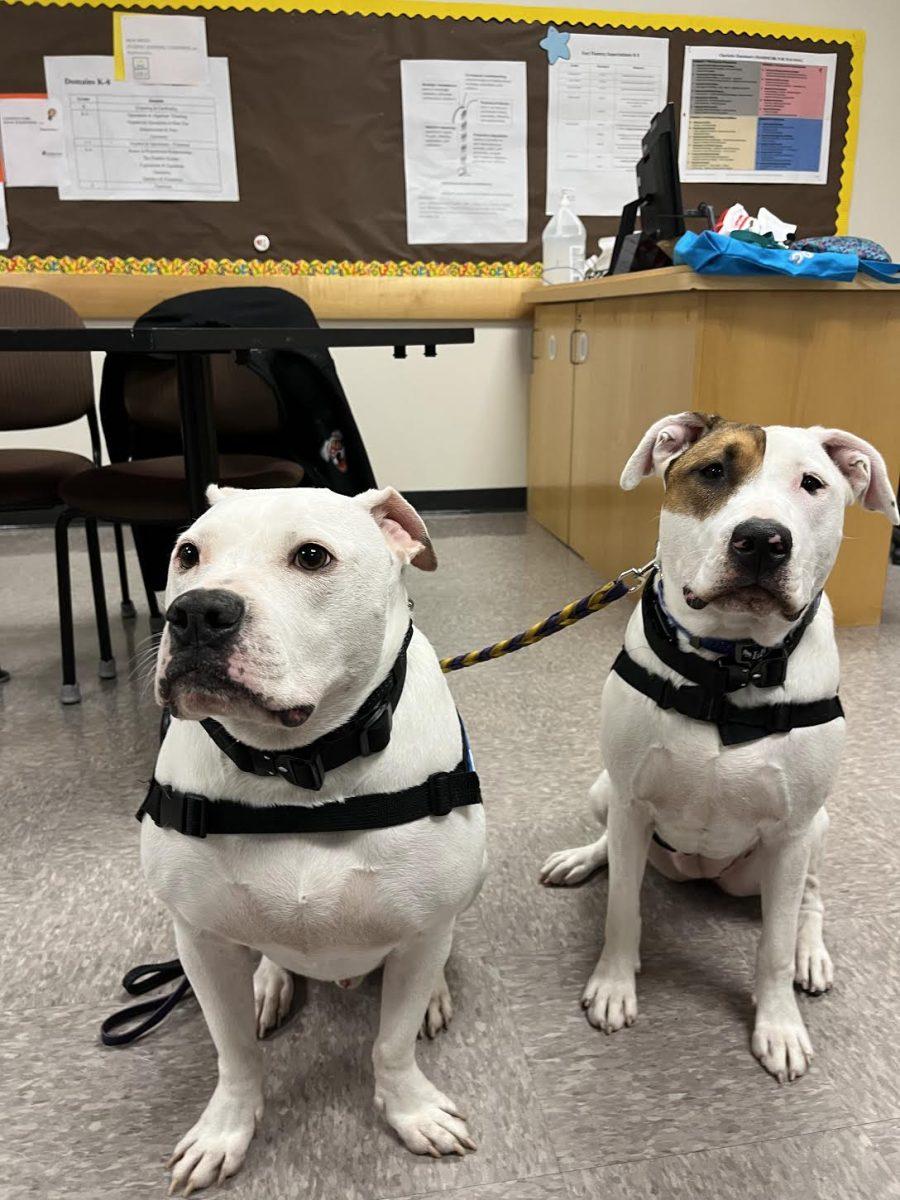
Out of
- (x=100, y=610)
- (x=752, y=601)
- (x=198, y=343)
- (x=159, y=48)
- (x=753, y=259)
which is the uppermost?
(x=159, y=48)

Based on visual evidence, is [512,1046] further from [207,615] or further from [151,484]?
[151,484]

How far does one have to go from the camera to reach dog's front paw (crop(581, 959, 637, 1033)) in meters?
1.22

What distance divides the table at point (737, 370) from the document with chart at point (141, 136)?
5.69 feet

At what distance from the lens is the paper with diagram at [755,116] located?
157 inches

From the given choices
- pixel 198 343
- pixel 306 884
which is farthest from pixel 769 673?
pixel 198 343

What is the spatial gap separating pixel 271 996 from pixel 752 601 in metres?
0.84

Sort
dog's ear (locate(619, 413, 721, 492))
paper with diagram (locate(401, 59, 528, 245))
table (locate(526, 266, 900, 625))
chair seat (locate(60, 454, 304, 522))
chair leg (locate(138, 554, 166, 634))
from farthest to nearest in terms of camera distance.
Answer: paper with diagram (locate(401, 59, 528, 245)) < chair leg (locate(138, 554, 166, 634)) < table (locate(526, 266, 900, 625)) < chair seat (locate(60, 454, 304, 522)) < dog's ear (locate(619, 413, 721, 492))

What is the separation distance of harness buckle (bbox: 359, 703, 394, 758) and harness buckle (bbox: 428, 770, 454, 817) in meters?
0.07

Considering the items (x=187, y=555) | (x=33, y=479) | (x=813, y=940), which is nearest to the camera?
(x=187, y=555)

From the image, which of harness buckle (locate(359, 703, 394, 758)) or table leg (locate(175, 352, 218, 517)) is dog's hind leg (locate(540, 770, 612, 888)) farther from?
table leg (locate(175, 352, 218, 517))

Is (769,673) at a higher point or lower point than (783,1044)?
higher

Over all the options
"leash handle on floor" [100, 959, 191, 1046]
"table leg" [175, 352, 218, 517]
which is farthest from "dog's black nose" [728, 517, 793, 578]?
"table leg" [175, 352, 218, 517]

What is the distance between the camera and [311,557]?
82 cm

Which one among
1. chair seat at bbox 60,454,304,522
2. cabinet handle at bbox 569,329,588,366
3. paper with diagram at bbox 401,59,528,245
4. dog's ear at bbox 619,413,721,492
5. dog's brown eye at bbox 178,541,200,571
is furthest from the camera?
paper with diagram at bbox 401,59,528,245
